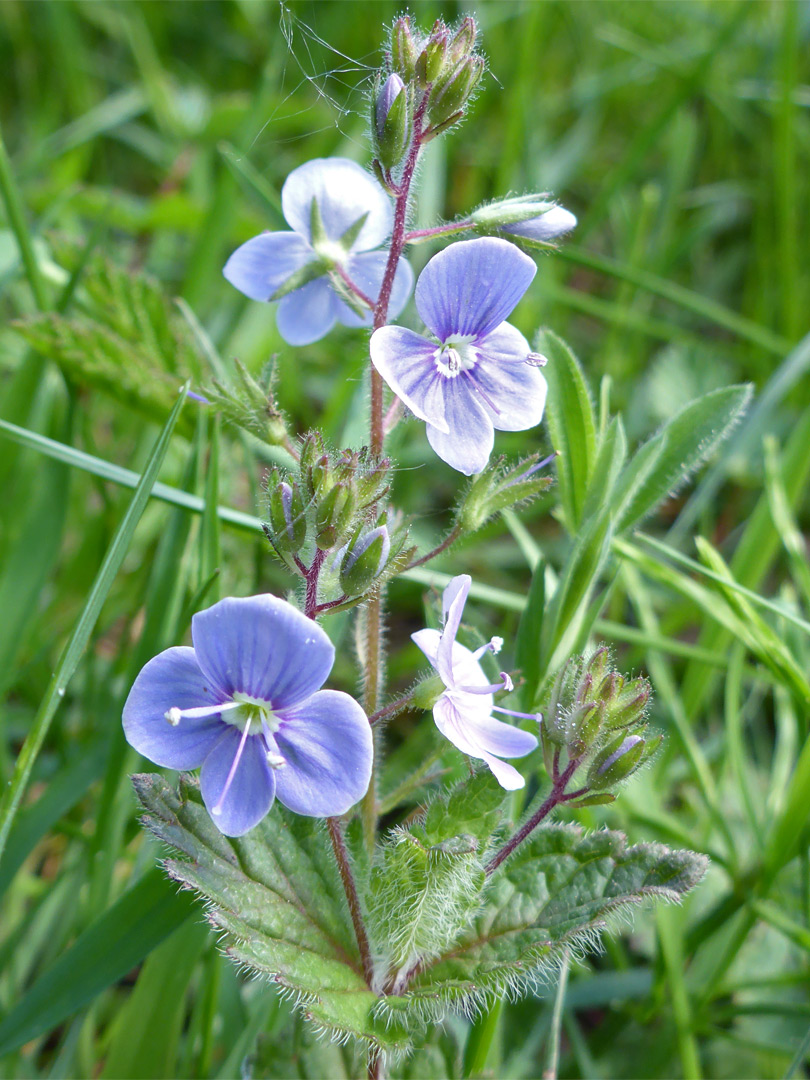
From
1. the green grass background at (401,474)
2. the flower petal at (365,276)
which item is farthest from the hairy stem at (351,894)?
the flower petal at (365,276)

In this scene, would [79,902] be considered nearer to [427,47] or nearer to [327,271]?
[327,271]

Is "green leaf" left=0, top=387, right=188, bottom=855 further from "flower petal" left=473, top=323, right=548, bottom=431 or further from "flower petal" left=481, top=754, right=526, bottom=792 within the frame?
"flower petal" left=481, top=754, right=526, bottom=792

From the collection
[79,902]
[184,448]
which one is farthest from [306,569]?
[184,448]

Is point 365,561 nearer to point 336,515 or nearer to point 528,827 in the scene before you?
point 336,515

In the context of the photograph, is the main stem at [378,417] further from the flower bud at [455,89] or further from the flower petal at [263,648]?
the flower petal at [263,648]

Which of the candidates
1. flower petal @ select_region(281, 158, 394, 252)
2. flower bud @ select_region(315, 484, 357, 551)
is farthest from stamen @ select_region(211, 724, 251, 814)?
flower petal @ select_region(281, 158, 394, 252)

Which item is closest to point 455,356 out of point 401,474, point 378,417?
point 378,417
